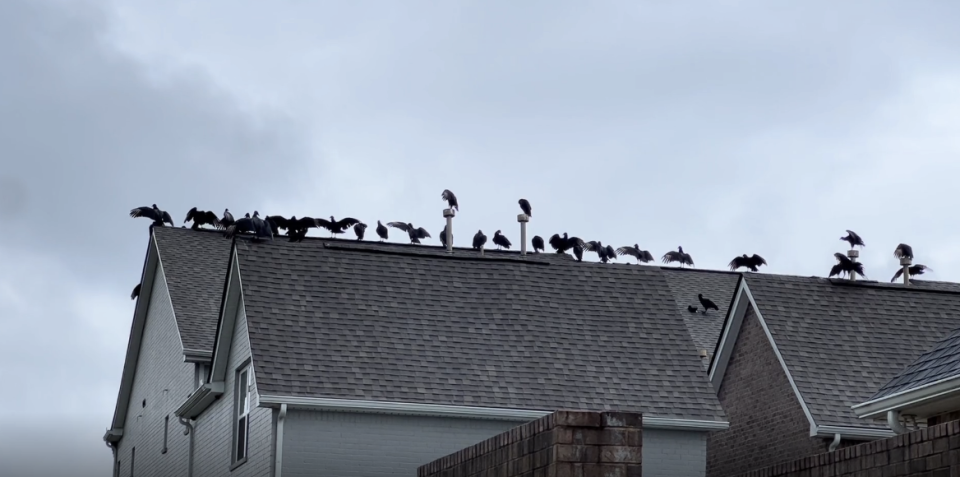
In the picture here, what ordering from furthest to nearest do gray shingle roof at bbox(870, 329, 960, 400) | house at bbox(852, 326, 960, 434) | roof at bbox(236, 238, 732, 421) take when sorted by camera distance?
roof at bbox(236, 238, 732, 421) < gray shingle roof at bbox(870, 329, 960, 400) < house at bbox(852, 326, 960, 434)

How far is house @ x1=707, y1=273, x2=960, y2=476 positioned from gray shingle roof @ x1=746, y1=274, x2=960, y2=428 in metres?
0.02

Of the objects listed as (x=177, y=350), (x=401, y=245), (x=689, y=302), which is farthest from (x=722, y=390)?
(x=177, y=350)

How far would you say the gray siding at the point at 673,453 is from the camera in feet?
68.2

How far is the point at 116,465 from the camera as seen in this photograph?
117 feet

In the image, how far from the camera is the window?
21.8 m

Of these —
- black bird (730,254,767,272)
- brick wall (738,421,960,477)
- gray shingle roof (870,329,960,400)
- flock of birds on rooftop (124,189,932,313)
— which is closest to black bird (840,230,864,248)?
flock of birds on rooftop (124,189,932,313)

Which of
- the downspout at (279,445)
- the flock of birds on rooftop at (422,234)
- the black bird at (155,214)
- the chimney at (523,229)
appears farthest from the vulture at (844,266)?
the black bird at (155,214)

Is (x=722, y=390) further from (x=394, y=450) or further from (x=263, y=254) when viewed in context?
(x=263, y=254)

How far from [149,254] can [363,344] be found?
11.4 meters

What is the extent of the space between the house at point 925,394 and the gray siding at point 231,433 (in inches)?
333

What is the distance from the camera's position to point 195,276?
28.6 m

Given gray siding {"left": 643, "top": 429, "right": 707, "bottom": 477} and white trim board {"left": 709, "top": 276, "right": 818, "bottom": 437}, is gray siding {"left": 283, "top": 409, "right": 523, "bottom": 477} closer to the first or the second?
gray siding {"left": 643, "top": 429, "right": 707, "bottom": 477}

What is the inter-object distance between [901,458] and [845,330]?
500 inches

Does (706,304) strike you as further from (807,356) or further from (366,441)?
(366,441)
